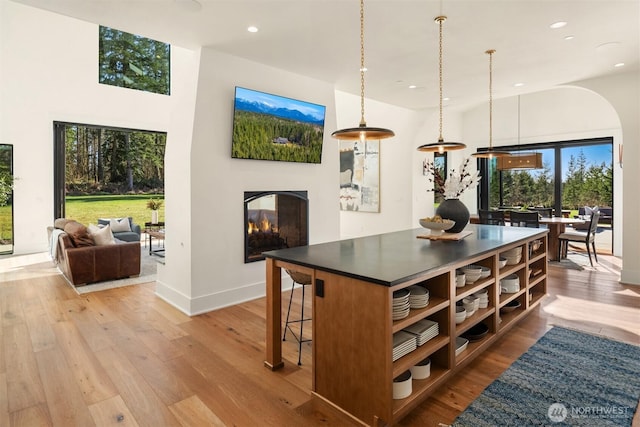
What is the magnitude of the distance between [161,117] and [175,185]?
217 inches

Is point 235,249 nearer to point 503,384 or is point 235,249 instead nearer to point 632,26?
point 503,384

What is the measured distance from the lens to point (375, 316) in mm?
1870

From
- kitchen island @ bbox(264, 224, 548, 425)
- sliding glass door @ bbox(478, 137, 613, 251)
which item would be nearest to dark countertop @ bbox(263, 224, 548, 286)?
kitchen island @ bbox(264, 224, 548, 425)

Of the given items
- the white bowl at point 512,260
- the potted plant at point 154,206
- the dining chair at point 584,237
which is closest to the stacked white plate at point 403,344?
the white bowl at point 512,260

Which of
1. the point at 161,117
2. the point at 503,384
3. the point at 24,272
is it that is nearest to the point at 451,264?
the point at 503,384

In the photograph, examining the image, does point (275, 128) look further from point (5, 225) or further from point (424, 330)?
point (5, 225)

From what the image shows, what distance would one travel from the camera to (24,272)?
18.7ft

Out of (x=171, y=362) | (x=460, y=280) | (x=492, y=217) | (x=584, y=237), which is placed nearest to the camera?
(x=460, y=280)

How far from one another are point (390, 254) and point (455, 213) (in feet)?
3.92

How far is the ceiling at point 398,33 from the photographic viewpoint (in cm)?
299

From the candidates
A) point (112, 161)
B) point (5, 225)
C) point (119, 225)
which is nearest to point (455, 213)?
point (119, 225)

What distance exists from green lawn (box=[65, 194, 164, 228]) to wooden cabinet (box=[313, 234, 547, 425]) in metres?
7.87

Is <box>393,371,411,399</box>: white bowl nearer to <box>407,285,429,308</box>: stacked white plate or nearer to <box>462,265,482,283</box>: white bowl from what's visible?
<box>407,285,429,308</box>: stacked white plate

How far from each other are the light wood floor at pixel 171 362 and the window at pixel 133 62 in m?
5.51
